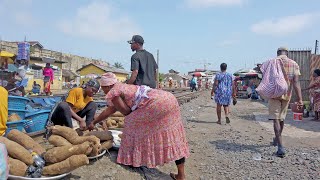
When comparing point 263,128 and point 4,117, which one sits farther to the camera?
point 263,128

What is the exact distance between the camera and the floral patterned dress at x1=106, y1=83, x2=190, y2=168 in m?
3.70

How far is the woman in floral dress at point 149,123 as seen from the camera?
3699 mm

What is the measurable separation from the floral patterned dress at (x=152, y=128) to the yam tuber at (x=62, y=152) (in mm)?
617

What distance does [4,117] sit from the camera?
361cm

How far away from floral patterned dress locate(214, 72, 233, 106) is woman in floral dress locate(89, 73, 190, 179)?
486cm

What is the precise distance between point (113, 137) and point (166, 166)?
873 millimetres

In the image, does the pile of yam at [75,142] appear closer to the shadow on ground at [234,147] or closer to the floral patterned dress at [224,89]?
the shadow on ground at [234,147]

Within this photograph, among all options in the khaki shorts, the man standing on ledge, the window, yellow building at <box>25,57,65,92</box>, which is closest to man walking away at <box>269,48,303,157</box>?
the khaki shorts

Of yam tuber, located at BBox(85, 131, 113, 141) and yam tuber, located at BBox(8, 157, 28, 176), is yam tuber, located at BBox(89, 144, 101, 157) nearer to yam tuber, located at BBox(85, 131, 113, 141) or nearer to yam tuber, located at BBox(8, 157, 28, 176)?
yam tuber, located at BBox(85, 131, 113, 141)

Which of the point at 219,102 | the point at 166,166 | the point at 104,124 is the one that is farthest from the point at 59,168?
the point at 219,102

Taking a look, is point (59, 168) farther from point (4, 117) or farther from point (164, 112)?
point (164, 112)

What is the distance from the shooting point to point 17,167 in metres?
3.04

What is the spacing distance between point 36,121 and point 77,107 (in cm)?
79

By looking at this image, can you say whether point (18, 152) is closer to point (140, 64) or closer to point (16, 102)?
point (16, 102)
